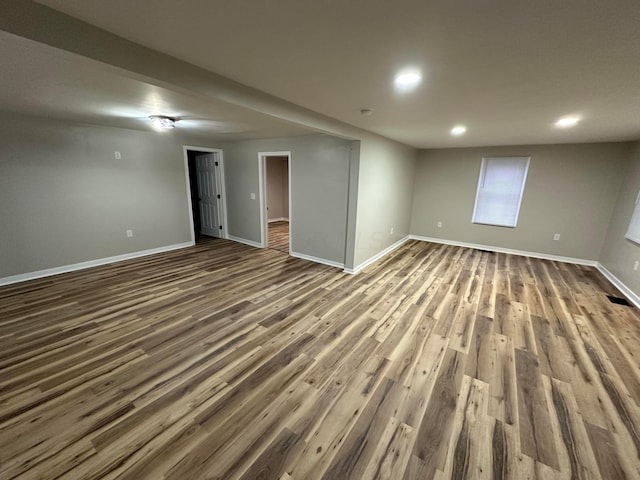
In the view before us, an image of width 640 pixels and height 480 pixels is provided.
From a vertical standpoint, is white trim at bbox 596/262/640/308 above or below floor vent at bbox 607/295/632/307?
above

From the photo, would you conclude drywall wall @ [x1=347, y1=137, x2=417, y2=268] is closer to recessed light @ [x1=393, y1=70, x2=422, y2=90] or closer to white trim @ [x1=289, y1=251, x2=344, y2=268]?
white trim @ [x1=289, y1=251, x2=344, y2=268]

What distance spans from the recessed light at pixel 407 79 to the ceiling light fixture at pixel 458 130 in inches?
74.3

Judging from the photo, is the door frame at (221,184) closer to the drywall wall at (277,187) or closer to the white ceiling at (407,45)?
the drywall wall at (277,187)

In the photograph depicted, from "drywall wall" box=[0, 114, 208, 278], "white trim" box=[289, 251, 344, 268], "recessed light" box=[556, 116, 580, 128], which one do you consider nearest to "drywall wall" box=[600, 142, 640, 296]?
"recessed light" box=[556, 116, 580, 128]

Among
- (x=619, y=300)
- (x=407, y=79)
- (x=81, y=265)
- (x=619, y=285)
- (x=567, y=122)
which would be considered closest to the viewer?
(x=407, y=79)

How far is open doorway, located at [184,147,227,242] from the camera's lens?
6020mm

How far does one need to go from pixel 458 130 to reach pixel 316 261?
3168mm

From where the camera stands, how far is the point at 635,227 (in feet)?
12.2

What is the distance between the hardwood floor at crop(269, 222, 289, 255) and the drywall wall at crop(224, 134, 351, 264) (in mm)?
466

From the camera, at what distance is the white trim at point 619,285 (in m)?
3.42

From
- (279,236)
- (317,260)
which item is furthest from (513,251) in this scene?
(279,236)

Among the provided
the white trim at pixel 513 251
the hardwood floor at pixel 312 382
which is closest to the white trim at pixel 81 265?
the hardwood floor at pixel 312 382

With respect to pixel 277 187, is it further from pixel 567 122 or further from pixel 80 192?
pixel 567 122

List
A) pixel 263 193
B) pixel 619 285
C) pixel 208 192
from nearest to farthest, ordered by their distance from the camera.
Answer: pixel 619 285, pixel 263 193, pixel 208 192
